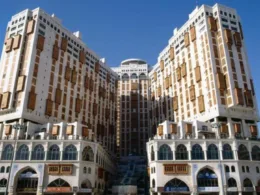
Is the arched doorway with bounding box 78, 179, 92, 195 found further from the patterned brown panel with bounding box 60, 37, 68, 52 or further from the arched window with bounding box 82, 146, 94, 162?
the patterned brown panel with bounding box 60, 37, 68, 52

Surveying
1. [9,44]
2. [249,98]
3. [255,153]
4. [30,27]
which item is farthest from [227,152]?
[9,44]

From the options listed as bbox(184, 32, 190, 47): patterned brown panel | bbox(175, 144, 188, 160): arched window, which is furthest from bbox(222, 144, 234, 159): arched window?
bbox(184, 32, 190, 47): patterned brown panel

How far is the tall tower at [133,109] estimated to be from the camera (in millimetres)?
134000

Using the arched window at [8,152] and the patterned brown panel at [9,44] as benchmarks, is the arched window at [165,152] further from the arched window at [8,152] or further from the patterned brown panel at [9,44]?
the patterned brown panel at [9,44]

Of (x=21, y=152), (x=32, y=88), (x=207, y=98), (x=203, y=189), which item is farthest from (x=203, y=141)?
(x=32, y=88)

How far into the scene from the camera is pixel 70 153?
74000mm

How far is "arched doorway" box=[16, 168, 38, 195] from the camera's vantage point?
7019 cm

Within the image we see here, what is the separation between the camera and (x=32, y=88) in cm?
8794

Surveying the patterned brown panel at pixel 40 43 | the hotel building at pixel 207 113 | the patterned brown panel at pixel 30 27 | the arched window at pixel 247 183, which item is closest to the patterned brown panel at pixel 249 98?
the hotel building at pixel 207 113

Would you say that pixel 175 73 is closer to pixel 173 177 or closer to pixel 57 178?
pixel 173 177

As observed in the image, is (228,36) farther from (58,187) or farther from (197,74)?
(58,187)

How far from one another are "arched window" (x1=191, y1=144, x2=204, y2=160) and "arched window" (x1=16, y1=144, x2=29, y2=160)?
46935 millimetres

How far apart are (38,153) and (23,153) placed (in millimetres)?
4293

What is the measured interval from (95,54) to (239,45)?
64.9 metres
